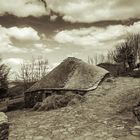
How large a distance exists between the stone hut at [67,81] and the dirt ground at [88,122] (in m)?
1.36

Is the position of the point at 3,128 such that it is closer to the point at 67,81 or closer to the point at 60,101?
the point at 60,101

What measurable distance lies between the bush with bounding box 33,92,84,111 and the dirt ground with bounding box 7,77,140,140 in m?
0.48

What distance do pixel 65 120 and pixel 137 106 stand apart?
10.0ft

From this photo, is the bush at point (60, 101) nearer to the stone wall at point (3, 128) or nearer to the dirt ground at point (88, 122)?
the dirt ground at point (88, 122)

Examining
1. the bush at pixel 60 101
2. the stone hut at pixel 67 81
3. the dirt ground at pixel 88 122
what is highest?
the stone hut at pixel 67 81

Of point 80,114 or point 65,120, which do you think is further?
point 80,114

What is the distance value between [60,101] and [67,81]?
2.56 metres

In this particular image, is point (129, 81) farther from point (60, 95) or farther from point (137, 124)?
point (137, 124)

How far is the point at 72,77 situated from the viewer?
14.4m

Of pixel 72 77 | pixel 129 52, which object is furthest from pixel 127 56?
pixel 72 77

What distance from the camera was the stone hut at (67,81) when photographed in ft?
44.6

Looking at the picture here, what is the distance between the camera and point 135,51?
36188 mm

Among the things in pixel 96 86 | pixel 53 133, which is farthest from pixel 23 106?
pixel 53 133

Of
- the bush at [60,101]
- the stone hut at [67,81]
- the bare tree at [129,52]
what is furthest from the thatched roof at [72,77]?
the bare tree at [129,52]
